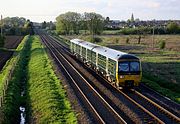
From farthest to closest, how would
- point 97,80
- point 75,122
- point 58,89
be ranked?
point 97,80 < point 58,89 < point 75,122

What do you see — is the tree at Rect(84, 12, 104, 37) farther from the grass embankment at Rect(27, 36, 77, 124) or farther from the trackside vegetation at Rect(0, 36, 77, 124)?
the trackside vegetation at Rect(0, 36, 77, 124)

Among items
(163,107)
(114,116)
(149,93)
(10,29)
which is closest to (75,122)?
(114,116)

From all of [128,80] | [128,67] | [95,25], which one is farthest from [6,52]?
[95,25]

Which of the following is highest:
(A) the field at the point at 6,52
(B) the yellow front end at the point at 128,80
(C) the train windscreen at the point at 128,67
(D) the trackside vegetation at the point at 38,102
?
(C) the train windscreen at the point at 128,67

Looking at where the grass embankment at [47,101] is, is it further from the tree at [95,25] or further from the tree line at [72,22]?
the tree line at [72,22]

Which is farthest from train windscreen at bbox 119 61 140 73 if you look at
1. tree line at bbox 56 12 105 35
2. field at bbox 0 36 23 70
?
tree line at bbox 56 12 105 35

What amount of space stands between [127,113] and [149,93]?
20.1 ft

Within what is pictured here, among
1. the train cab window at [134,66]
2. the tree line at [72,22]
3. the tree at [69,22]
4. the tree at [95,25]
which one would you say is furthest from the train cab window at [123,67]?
the tree at [69,22]

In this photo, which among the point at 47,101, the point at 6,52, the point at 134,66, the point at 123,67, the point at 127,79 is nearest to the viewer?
the point at 47,101

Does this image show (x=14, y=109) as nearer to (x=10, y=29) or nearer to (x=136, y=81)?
(x=136, y=81)

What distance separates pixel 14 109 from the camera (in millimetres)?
23266

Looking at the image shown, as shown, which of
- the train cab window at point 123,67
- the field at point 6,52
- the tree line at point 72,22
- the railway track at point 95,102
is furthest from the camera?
the tree line at point 72,22

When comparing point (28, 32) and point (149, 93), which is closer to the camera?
point (149, 93)

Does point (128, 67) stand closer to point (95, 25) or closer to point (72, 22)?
point (95, 25)
